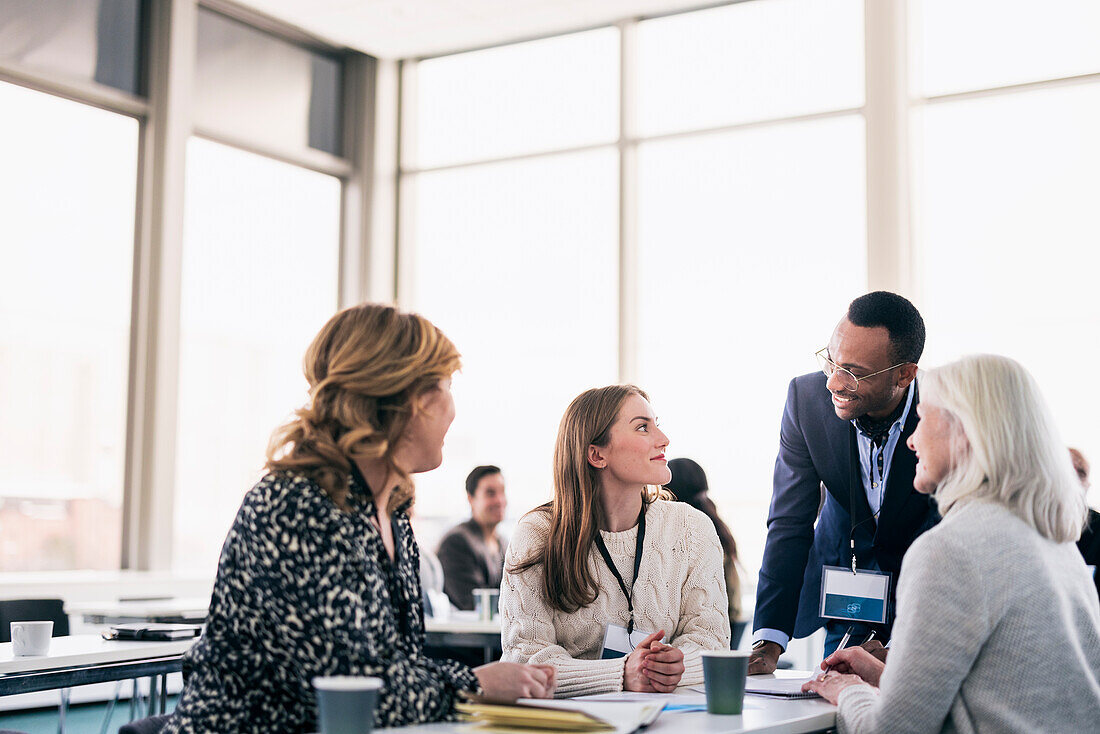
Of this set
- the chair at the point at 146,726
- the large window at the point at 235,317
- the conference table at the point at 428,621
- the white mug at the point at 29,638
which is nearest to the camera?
the chair at the point at 146,726

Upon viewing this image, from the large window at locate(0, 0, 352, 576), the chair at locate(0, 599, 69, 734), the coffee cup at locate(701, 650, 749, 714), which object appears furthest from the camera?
the large window at locate(0, 0, 352, 576)

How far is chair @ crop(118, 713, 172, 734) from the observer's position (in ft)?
7.64

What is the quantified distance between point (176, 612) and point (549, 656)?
2609 millimetres

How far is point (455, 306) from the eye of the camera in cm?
827

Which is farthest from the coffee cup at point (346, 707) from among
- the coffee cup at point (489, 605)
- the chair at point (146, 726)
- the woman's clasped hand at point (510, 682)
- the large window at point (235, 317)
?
the large window at point (235, 317)

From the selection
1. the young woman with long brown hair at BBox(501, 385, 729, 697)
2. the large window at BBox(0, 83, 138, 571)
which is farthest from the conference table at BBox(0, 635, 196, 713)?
the large window at BBox(0, 83, 138, 571)

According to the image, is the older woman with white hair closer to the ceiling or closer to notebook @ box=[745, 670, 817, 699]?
notebook @ box=[745, 670, 817, 699]

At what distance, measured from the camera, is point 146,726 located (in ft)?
7.87

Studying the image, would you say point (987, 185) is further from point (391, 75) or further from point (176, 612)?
point (176, 612)

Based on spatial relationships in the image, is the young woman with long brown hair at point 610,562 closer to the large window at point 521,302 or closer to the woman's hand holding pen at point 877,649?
the woman's hand holding pen at point 877,649

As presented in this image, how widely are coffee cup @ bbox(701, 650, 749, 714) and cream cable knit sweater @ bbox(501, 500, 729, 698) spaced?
454 millimetres

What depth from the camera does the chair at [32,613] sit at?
3.92 m

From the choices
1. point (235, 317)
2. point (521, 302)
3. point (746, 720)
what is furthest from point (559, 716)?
point (521, 302)

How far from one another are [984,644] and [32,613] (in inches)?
132
